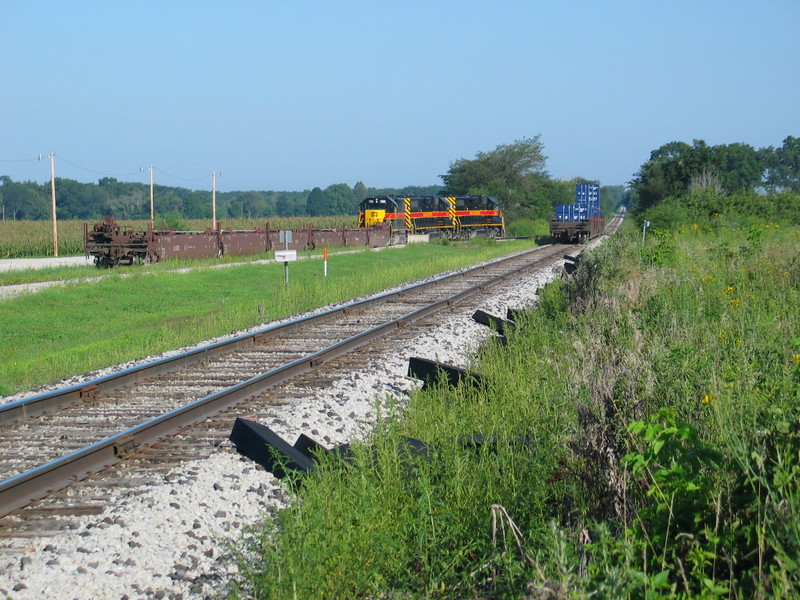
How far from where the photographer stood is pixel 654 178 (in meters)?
63.6

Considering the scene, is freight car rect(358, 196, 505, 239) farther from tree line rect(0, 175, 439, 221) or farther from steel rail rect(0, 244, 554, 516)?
tree line rect(0, 175, 439, 221)

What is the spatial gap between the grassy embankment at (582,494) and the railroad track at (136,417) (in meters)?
1.63

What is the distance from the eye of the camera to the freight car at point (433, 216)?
52.8m

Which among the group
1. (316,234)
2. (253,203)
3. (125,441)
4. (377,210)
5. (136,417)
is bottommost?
(136,417)

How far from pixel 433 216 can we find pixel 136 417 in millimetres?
50753

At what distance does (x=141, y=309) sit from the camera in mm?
19750

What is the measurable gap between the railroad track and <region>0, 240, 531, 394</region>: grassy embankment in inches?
80.4

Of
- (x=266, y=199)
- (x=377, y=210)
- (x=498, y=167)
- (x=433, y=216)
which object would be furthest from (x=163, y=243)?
(x=266, y=199)

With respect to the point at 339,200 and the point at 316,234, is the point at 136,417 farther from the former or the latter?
the point at 339,200

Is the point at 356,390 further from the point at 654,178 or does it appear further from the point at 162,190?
the point at 162,190

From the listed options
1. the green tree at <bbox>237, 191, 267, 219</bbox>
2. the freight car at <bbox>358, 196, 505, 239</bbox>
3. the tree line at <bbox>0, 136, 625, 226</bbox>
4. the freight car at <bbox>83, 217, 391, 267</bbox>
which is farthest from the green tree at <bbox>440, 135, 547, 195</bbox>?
the green tree at <bbox>237, 191, 267, 219</bbox>

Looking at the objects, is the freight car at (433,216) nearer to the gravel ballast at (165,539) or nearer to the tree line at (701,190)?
the tree line at (701,190)

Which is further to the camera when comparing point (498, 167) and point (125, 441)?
point (498, 167)

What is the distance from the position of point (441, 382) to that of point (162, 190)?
525 feet
